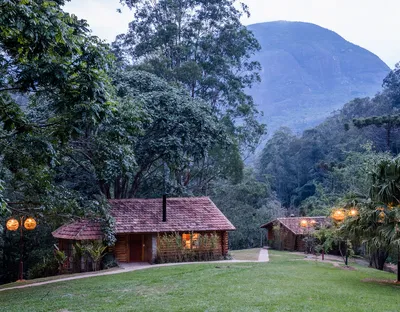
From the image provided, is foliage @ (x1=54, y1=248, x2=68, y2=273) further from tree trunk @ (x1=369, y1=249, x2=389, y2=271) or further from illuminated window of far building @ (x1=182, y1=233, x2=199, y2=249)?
tree trunk @ (x1=369, y1=249, x2=389, y2=271)

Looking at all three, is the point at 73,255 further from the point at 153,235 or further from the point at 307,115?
the point at 307,115

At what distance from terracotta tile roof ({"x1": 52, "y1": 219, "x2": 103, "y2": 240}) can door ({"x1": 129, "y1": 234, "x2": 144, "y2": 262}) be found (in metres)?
2.75

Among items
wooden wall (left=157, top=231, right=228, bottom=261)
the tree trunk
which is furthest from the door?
the tree trunk

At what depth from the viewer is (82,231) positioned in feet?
62.1

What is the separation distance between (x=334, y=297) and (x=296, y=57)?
130444 mm

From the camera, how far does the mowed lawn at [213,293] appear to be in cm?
976

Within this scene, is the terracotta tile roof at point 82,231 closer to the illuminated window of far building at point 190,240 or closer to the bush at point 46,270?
the bush at point 46,270

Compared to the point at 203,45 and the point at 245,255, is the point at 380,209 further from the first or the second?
the point at 203,45

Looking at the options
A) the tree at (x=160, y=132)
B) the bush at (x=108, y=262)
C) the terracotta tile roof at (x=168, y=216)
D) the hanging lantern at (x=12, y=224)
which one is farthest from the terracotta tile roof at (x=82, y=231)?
the hanging lantern at (x=12, y=224)

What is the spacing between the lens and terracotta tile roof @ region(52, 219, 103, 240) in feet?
61.3

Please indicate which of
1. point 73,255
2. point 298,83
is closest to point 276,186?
point 73,255

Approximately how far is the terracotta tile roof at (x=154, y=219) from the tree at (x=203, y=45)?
31.9 feet

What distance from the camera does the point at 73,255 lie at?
61.3 feet

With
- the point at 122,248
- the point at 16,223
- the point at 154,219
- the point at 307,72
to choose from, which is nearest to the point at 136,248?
the point at 122,248
